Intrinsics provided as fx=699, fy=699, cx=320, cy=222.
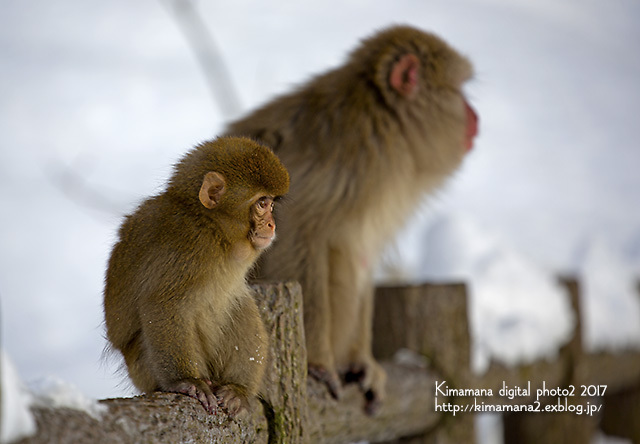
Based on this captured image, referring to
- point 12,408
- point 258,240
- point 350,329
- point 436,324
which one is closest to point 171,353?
point 258,240

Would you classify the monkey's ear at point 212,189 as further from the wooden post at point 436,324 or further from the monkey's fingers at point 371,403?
the wooden post at point 436,324

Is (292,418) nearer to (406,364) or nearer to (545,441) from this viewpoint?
(406,364)

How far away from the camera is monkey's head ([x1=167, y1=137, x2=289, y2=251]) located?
1.43m

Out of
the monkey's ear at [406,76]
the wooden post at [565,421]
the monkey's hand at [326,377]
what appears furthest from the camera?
the wooden post at [565,421]

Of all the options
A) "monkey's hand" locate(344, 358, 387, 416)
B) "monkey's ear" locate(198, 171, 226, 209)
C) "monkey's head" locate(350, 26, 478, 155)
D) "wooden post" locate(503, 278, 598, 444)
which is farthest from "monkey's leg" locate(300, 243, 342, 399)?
"wooden post" locate(503, 278, 598, 444)

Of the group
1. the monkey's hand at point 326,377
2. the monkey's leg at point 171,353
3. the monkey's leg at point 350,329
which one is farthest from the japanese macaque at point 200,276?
the monkey's leg at point 350,329

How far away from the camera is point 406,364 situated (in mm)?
2855

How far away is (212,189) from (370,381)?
4.09 ft

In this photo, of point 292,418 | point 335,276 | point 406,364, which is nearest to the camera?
point 292,418

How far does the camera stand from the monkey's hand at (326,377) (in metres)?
2.20

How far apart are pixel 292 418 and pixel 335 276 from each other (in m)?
0.87

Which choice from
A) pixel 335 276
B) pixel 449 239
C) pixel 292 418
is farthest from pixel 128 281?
pixel 449 239

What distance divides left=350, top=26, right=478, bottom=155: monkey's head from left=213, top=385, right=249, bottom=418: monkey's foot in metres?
1.45

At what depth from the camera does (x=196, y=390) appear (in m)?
1.31
